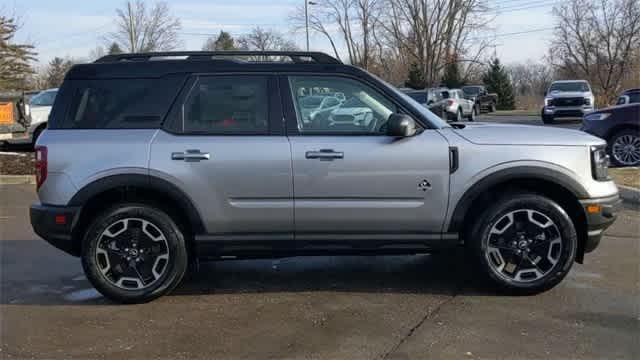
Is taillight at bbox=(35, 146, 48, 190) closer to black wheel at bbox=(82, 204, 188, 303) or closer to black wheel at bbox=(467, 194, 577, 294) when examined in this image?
black wheel at bbox=(82, 204, 188, 303)

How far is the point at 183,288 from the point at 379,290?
1664 millimetres

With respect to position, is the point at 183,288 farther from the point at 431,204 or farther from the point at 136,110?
the point at 431,204

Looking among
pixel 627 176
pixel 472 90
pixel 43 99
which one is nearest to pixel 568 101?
pixel 472 90

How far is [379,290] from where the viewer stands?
539cm

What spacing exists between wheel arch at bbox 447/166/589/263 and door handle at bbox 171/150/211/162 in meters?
1.97

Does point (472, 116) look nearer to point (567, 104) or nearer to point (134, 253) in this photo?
point (567, 104)

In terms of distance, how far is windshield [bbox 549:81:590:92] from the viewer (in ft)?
84.9

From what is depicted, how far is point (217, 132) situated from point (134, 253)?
1155 millimetres

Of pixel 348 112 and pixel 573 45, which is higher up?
pixel 573 45

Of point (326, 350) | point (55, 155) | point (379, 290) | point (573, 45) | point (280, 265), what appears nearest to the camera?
point (326, 350)

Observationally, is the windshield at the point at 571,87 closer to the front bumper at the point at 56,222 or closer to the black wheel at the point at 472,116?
the black wheel at the point at 472,116

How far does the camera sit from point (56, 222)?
5.05 metres

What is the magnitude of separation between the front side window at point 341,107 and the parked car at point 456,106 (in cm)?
1958

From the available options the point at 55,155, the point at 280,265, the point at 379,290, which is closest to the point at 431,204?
the point at 379,290
